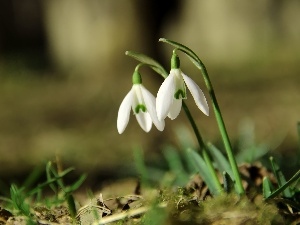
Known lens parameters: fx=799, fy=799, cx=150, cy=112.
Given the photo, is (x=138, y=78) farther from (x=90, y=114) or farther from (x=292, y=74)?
(x=292, y=74)

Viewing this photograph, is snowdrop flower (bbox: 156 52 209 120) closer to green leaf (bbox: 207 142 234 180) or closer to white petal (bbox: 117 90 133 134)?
white petal (bbox: 117 90 133 134)

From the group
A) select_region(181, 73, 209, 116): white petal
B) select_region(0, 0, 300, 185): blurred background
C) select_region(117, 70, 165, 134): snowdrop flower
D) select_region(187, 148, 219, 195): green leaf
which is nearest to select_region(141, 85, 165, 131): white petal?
select_region(117, 70, 165, 134): snowdrop flower

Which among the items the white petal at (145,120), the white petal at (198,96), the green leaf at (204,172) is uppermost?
the white petal at (198,96)

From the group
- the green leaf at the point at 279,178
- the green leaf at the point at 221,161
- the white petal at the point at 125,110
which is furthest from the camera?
the green leaf at the point at 221,161

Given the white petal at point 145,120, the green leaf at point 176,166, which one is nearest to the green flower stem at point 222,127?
the white petal at point 145,120

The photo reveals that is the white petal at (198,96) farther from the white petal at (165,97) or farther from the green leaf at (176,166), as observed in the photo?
the green leaf at (176,166)

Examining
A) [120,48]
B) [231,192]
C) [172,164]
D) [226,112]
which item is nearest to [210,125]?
[226,112]

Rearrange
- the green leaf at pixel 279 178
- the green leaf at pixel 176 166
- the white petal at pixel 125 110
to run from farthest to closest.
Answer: the green leaf at pixel 176 166, the green leaf at pixel 279 178, the white petal at pixel 125 110
